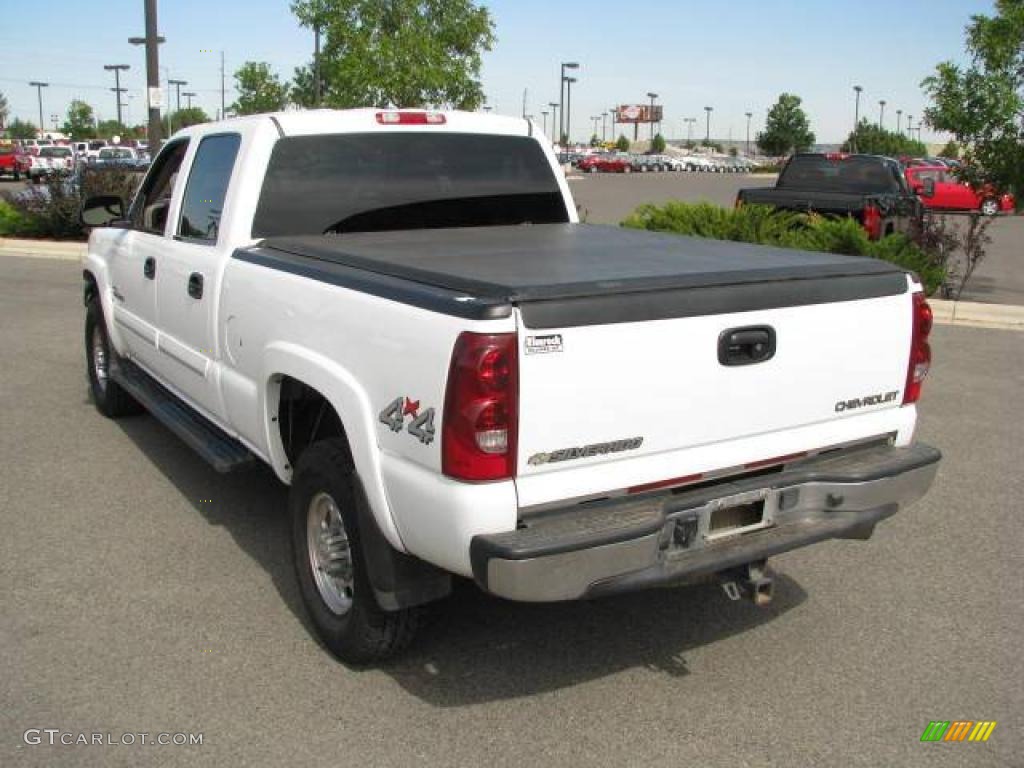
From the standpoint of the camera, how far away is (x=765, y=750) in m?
3.26

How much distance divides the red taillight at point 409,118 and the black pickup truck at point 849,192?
326 inches

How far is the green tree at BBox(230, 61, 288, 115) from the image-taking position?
49.5 meters

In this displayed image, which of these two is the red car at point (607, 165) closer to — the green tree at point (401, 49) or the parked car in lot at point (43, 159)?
the parked car in lot at point (43, 159)

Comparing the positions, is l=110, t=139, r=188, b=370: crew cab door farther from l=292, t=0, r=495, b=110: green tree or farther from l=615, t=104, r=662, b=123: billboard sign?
l=615, t=104, r=662, b=123: billboard sign

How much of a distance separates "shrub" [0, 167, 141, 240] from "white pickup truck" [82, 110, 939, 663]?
48.9 ft

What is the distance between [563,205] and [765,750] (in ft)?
10.9

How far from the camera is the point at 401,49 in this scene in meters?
26.9

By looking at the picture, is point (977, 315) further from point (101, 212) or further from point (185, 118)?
point (185, 118)

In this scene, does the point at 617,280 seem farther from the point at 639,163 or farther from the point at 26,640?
the point at 639,163

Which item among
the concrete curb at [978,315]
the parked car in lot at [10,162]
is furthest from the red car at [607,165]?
the concrete curb at [978,315]

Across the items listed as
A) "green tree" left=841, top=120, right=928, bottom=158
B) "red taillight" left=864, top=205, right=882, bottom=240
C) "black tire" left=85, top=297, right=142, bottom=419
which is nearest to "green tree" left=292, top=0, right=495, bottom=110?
"red taillight" left=864, top=205, right=882, bottom=240

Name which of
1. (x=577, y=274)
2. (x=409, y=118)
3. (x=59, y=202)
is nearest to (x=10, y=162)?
(x=59, y=202)

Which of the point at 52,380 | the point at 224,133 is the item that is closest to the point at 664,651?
the point at 224,133

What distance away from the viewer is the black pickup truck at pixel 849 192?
1264 centimetres
